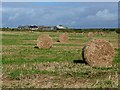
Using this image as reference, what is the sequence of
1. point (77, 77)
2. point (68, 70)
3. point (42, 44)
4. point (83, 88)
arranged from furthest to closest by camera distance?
point (42, 44) < point (68, 70) < point (77, 77) < point (83, 88)

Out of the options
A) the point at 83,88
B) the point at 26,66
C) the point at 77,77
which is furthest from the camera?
the point at 26,66

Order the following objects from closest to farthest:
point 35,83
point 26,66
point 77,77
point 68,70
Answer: point 35,83 < point 77,77 < point 68,70 < point 26,66

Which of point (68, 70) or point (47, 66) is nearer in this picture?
point (68, 70)

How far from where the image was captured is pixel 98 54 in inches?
935

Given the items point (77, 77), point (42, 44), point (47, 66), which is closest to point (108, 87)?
point (77, 77)

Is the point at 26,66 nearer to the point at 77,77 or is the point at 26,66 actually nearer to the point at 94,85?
the point at 77,77

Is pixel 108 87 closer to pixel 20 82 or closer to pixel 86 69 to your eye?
pixel 20 82

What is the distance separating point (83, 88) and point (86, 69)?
569 cm

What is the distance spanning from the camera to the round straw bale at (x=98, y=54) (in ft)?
77.6

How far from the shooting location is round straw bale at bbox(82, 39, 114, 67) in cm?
2364

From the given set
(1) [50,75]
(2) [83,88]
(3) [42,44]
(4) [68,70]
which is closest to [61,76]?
(1) [50,75]

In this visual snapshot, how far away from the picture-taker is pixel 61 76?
63.4ft

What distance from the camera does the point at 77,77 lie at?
1905cm

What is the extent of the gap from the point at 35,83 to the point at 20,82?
2.36 ft
